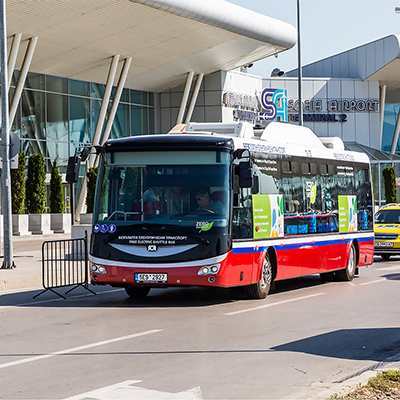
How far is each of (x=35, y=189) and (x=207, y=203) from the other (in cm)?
2711

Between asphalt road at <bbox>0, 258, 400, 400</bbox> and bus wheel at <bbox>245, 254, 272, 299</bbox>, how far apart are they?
0.68 feet

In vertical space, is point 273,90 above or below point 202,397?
above

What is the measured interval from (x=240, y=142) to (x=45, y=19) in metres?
26.1

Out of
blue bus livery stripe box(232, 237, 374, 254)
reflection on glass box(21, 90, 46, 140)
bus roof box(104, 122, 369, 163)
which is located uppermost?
reflection on glass box(21, 90, 46, 140)

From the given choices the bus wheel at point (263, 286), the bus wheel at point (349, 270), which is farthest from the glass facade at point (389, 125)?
the bus wheel at point (263, 286)

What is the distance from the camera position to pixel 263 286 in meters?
13.6

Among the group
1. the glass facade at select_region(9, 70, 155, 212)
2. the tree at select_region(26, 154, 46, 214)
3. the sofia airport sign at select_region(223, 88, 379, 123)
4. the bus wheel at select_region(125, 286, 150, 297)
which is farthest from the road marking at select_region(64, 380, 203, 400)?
the sofia airport sign at select_region(223, 88, 379, 123)

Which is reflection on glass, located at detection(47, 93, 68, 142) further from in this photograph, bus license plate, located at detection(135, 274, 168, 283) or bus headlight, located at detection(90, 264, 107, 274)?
bus license plate, located at detection(135, 274, 168, 283)

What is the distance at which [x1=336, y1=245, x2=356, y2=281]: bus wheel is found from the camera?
1734 cm

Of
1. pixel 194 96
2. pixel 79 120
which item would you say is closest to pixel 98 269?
pixel 79 120

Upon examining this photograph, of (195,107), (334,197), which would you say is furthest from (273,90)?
(334,197)

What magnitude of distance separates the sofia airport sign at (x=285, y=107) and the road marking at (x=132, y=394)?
48.7m

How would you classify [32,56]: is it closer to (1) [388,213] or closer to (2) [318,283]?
(1) [388,213]

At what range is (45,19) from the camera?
3694 centimetres
